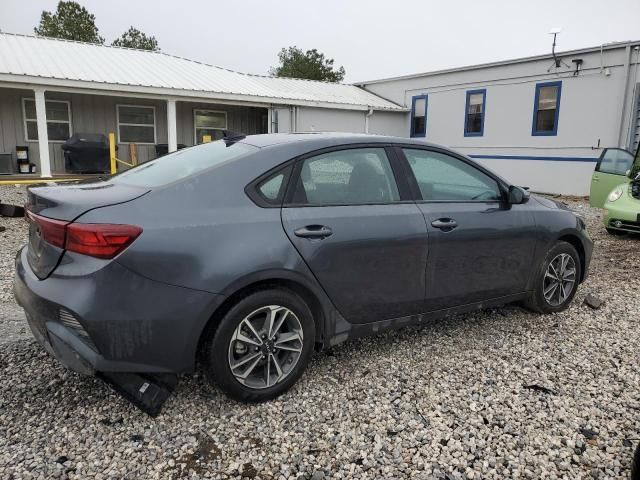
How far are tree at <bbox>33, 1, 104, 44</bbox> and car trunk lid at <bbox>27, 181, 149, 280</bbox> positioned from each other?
44137 millimetres

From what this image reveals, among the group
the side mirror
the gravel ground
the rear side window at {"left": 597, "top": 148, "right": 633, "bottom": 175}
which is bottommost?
the gravel ground

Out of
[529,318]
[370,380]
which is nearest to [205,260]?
[370,380]

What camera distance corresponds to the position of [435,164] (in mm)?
3666

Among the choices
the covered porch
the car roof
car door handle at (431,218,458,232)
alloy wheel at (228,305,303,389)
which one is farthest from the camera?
the covered porch

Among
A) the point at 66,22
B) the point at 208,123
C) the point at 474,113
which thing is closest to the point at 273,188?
the point at 208,123

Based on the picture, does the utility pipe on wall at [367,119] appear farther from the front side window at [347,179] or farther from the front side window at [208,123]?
the front side window at [347,179]

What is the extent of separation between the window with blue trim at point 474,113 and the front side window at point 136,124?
10680mm

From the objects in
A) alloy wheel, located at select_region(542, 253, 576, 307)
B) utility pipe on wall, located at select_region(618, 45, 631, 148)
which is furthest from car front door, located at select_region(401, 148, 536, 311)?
utility pipe on wall, located at select_region(618, 45, 631, 148)

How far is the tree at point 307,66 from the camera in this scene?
47.2 metres

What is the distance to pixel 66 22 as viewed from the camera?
40375 millimetres

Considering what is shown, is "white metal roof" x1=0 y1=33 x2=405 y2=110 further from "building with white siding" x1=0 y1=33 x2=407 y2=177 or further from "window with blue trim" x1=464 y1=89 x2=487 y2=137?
"window with blue trim" x1=464 y1=89 x2=487 y2=137

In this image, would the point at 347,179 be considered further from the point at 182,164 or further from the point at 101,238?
the point at 101,238

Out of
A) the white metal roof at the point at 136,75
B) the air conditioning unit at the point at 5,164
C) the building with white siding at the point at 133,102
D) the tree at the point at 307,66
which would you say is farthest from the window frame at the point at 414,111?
the tree at the point at 307,66

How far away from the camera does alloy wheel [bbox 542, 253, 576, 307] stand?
4312mm
